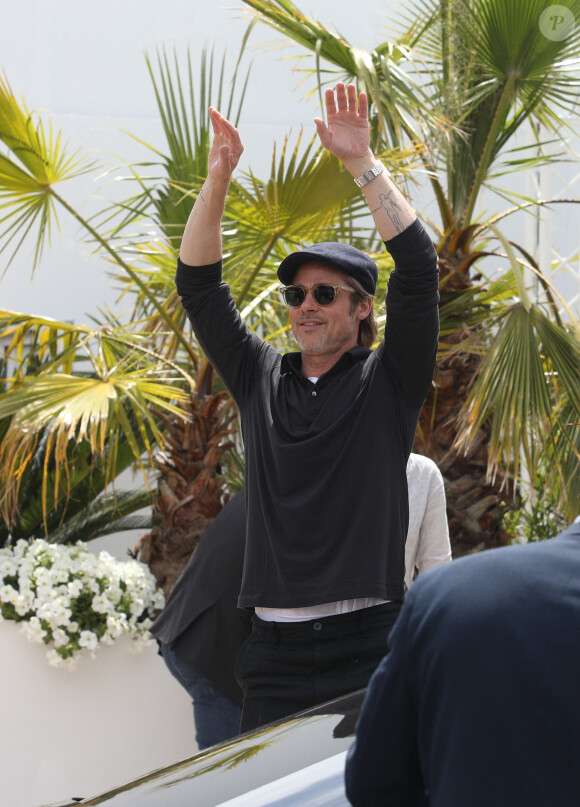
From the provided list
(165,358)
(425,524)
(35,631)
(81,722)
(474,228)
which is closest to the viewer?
(425,524)

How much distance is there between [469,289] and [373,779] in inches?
135

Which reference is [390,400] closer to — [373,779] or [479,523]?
[373,779]

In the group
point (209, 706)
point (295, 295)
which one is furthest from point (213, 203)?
point (209, 706)

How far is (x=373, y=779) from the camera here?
46.3 inches

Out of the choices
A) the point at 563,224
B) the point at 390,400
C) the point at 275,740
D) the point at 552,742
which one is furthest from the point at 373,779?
the point at 563,224

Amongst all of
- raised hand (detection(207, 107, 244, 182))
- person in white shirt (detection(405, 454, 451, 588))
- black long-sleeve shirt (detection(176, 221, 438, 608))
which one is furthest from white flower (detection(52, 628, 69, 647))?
raised hand (detection(207, 107, 244, 182))

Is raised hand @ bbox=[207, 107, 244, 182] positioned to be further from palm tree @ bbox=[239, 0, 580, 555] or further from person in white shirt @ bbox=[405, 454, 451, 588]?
palm tree @ bbox=[239, 0, 580, 555]

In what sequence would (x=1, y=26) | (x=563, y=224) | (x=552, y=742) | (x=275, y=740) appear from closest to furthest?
(x=552, y=742) → (x=275, y=740) → (x=1, y=26) → (x=563, y=224)

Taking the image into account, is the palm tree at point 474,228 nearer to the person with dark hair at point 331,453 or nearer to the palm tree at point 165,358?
the palm tree at point 165,358

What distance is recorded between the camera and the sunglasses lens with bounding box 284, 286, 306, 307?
2.49m

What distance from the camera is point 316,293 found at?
247cm

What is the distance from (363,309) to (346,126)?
0.43m

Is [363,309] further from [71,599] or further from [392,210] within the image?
[71,599]

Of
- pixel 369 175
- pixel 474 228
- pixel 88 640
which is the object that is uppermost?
pixel 474 228
